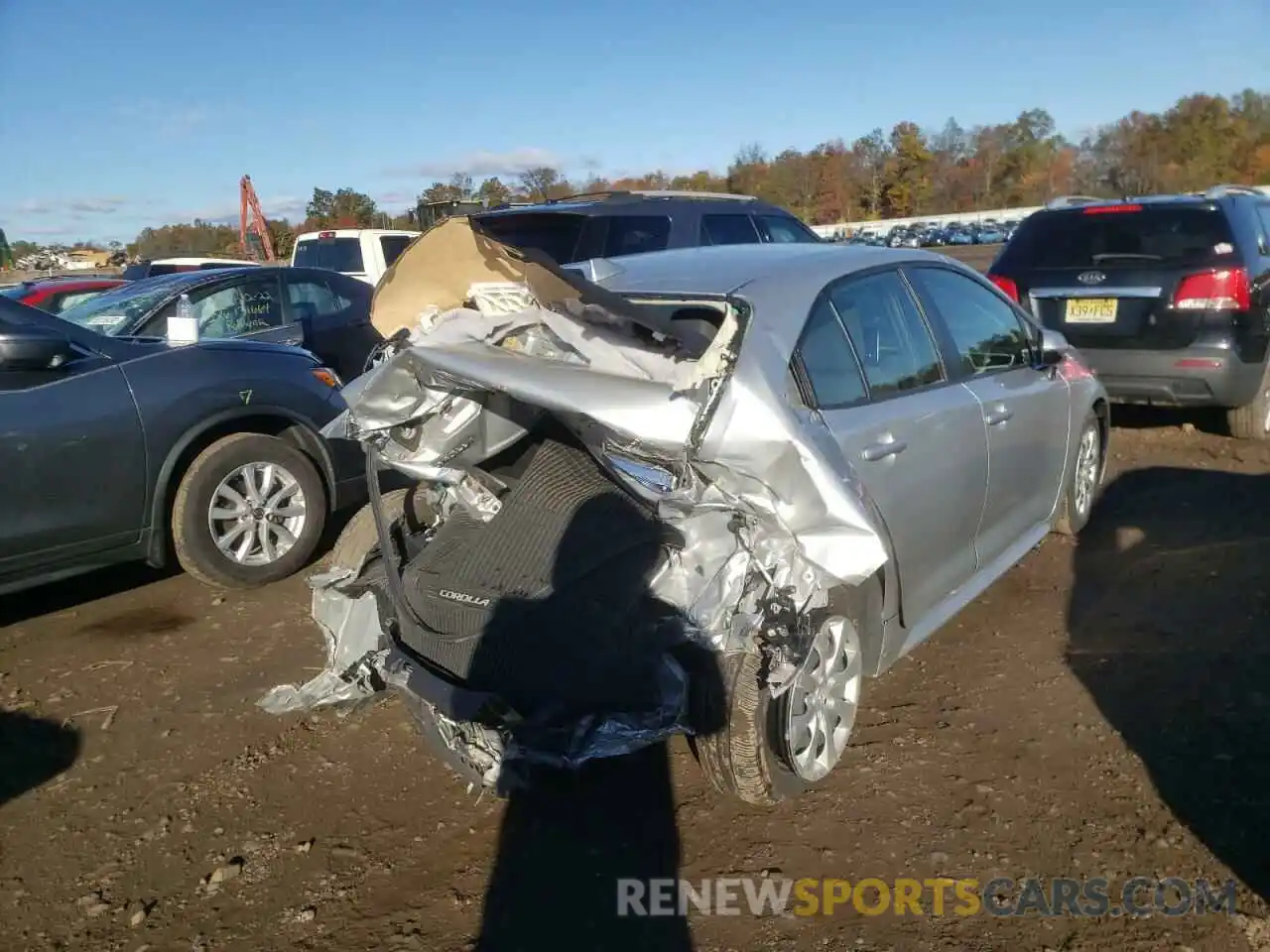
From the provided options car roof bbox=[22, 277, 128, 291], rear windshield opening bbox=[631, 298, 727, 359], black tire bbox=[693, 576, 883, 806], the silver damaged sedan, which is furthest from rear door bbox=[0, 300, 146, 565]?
car roof bbox=[22, 277, 128, 291]

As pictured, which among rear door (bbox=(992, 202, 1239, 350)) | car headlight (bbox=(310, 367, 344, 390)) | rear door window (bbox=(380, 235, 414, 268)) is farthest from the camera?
rear door window (bbox=(380, 235, 414, 268))

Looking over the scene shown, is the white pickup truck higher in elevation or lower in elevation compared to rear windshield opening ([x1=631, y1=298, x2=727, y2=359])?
higher

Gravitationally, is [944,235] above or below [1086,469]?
above

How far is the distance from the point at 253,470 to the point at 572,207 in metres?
2.99

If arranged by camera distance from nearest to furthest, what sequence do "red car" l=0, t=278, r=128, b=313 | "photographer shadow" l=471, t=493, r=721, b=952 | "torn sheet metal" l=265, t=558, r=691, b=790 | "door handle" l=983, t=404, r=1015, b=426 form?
"photographer shadow" l=471, t=493, r=721, b=952, "torn sheet metal" l=265, t=558, r=691, b=790, "door handle" l=983, t=404, r=1015, b=426, "red car" l=0, t=278, r=128, b=313

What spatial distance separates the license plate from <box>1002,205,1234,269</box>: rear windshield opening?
0.28 meters

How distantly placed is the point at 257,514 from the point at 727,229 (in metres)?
4.17

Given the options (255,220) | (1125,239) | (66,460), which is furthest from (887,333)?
(255,220)

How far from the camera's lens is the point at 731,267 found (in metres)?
3.50

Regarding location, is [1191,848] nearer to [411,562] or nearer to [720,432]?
[720,432]

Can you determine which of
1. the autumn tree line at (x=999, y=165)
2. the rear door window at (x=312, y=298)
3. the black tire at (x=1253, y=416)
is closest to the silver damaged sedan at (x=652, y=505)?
the black tire at (x=1253, y=416)

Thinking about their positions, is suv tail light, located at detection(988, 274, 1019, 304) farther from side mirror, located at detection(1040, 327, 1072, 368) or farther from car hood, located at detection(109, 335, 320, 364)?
car hood, located at detection(109, 335, 320, 364)

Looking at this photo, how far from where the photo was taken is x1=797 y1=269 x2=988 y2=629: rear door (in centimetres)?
325

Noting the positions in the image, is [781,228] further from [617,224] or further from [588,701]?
[588,701]
